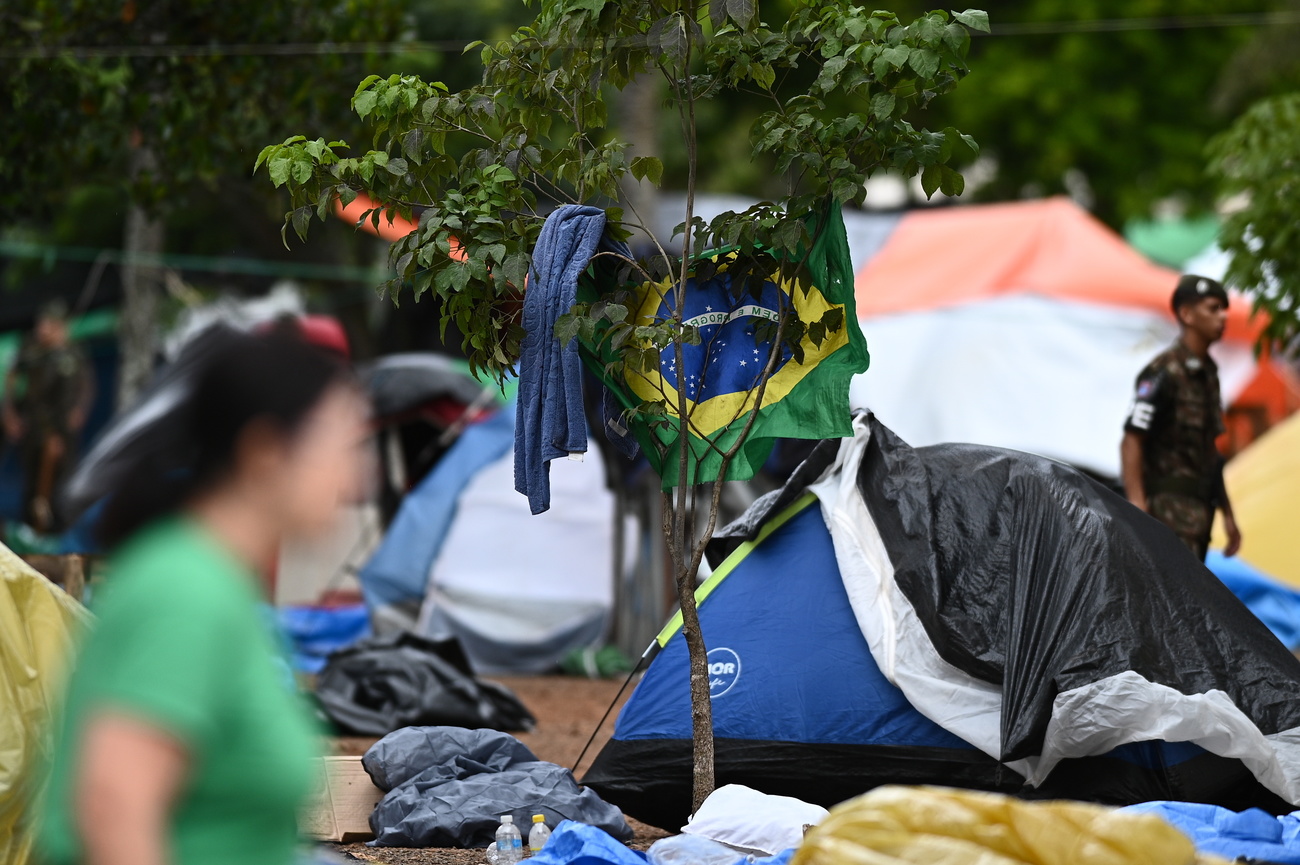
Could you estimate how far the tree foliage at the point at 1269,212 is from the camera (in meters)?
7.96

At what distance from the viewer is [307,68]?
8453mm

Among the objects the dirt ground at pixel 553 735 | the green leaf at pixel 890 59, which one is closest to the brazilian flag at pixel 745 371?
the green leaf at pixel 890 59

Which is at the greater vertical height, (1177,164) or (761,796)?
(1177,164)

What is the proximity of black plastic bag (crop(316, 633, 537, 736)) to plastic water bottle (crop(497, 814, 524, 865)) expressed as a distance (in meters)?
2.78

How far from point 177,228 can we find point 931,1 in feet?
39.5

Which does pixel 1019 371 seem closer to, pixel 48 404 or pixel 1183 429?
pixel 1183 429

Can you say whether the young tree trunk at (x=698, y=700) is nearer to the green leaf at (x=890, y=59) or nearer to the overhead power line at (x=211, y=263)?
the green leaf at (x=890, y=59)

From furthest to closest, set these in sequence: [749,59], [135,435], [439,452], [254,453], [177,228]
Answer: [177,228] → [439,452] → [749,59] → [135,435] → [254,453]

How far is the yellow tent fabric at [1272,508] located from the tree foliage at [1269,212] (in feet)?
10.0

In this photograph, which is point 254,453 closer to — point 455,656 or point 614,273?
point 614,273

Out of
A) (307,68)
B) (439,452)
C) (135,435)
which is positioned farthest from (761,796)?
(439,452)

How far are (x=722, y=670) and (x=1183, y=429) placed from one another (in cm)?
303

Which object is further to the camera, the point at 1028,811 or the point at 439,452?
the point at 439,452

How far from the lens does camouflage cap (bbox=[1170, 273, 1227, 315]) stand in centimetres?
718
